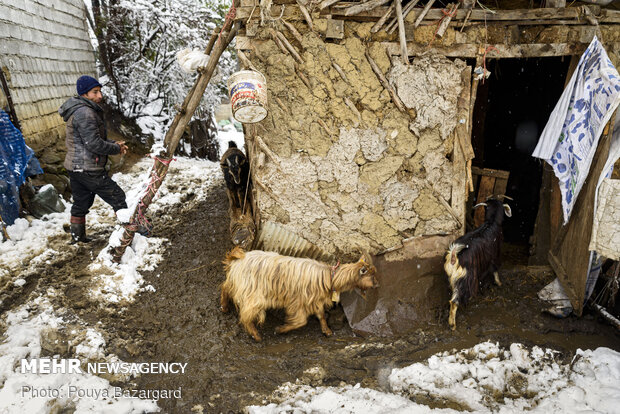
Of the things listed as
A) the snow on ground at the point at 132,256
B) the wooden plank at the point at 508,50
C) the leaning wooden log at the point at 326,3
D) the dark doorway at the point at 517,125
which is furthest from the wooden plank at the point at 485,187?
the snow on ground at the point at 132,256

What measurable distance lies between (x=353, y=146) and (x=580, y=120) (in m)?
2.31

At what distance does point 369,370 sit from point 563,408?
1589mm

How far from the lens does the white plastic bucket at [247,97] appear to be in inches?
132

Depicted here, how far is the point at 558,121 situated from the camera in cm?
401

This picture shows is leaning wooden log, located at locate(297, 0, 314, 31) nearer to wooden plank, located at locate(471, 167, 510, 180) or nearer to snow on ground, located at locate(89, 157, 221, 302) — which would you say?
snow on ground, located at locate(89, 157, 221, 302)

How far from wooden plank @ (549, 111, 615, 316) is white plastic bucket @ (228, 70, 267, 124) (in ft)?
10.8

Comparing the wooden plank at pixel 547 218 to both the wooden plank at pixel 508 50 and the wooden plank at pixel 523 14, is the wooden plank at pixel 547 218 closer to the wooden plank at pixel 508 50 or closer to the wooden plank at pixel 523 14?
the wooden plank at pixel 508 50

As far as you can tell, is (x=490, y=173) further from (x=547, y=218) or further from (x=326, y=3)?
(x=326, y=3)

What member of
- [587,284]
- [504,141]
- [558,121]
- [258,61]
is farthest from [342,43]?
[504,141]

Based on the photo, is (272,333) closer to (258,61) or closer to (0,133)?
(258,61)

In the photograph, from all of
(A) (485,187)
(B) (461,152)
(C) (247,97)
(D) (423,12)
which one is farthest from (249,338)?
(A) (485,187)

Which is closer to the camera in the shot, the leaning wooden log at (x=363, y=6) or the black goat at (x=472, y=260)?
the leaning wooden log at (x=363, y=6)

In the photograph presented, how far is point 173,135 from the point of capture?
4.69m

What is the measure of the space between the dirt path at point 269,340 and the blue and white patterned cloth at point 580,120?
1230 millimetres
